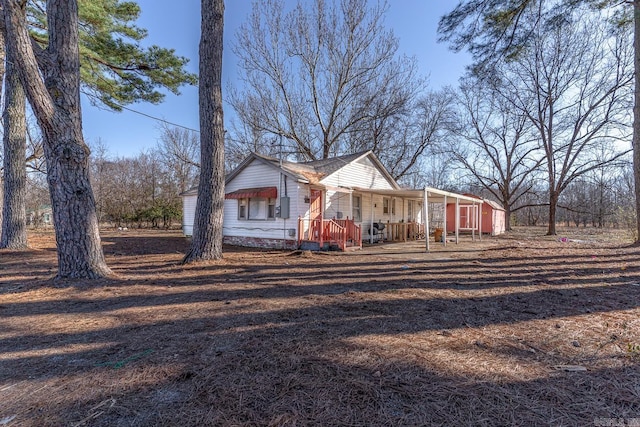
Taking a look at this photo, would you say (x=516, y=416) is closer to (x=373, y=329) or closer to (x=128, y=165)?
(x=373, y=329)

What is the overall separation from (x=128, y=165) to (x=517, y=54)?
99.2 feet

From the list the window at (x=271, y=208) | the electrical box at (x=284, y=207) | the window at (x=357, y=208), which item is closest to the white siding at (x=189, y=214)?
the window at (x=271, y=208)

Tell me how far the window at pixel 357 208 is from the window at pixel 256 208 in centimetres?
375

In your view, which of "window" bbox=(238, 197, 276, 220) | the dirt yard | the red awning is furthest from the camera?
Result: "window" bbox=(238, 197, 276, 220)

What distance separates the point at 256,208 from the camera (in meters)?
13.0

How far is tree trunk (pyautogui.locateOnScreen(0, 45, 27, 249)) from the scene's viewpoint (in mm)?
9875

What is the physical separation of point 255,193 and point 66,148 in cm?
734

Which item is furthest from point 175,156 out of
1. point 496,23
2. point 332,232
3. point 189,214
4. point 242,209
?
point 496,23

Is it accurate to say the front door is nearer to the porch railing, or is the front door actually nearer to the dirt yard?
the porch railing

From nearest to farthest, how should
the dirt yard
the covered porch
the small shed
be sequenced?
the dirt yard → the covered porch → the small shed

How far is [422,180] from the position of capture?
3180 cm

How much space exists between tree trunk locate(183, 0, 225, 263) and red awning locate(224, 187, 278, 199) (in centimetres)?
457

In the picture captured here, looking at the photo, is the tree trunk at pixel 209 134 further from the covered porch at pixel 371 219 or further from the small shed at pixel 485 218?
the small shed at pixel 485 218

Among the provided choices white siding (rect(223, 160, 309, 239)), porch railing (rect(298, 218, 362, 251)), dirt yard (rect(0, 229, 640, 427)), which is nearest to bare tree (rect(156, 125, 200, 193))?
white siding (rect(223, 160, 309, 239))
